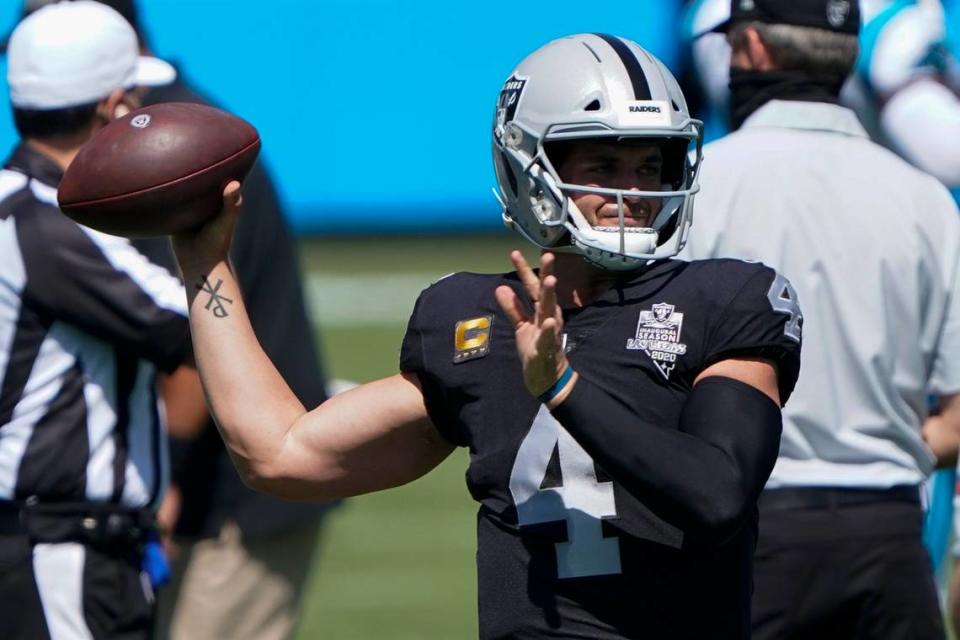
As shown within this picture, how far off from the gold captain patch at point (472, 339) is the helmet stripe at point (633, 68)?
0.41m

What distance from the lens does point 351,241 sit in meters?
13.3

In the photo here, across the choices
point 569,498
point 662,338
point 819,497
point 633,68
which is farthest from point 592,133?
point 819,497

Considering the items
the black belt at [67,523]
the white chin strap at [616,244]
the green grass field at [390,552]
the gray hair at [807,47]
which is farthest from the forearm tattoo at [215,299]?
the green grass field at [390,552]

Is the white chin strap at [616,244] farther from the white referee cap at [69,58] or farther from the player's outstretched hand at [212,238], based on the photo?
the white referee cap at [69,58]

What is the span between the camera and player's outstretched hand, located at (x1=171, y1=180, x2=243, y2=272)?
9.49 ft

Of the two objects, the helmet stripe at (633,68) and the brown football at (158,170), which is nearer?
the helmet stripe at (633,68)

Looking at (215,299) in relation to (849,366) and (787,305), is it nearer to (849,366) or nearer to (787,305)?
(787,305)

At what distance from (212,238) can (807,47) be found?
1622 millimetres

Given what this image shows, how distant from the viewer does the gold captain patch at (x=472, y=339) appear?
2.65m

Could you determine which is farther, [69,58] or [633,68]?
[69,58]

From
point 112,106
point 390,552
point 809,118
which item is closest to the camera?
point 809,118

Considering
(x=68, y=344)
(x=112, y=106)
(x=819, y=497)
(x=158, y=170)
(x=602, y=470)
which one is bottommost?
(x=819, y=497)

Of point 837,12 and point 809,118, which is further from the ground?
point 837,12

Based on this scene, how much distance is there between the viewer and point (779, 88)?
390cm
